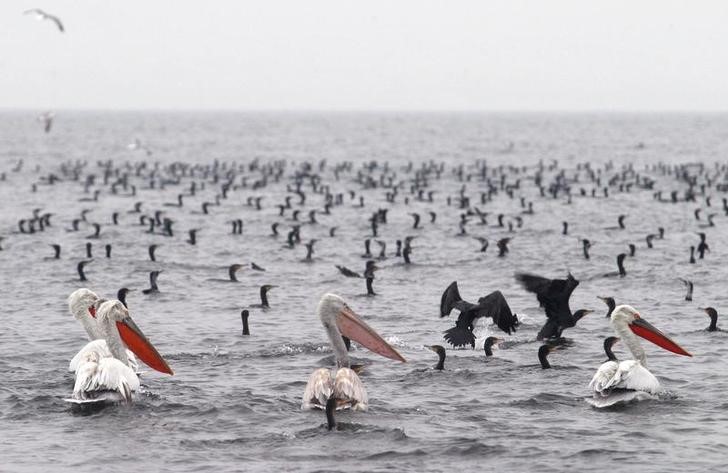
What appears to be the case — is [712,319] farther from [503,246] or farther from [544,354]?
[503,246]

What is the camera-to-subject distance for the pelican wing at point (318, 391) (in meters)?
14.1

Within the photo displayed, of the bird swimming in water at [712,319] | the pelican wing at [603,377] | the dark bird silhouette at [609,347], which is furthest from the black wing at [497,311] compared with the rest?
the bird swimming in water at [712,319]

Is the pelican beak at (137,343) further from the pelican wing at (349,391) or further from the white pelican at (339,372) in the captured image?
the pelican wing at (349,391)

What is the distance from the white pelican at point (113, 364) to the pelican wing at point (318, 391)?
2.09 metres

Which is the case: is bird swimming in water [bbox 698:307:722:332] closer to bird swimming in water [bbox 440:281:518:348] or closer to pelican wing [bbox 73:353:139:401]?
bird swimming in water [bbox 440:281:518:348]

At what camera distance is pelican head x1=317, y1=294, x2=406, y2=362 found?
51.2 ft

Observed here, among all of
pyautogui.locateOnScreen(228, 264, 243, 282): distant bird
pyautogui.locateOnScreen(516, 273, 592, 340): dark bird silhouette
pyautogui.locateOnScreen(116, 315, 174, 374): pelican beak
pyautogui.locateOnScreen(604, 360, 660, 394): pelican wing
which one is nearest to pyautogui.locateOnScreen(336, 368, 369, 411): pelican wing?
pyautogui.locateOnScreen(116, 315, 174, 374): pelican beak

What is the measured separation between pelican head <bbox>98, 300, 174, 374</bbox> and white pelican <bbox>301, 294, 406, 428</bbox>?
7.32 feet

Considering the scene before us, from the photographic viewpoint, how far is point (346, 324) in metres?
15.7

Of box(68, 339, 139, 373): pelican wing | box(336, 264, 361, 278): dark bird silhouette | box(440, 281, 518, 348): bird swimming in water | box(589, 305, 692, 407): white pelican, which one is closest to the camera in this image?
box(589, 305, 692, 407): white pelican

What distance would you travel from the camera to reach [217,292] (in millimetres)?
25719

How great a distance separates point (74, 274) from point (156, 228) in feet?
35.1

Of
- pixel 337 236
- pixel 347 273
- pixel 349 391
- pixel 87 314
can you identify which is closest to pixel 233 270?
pixel 347 273

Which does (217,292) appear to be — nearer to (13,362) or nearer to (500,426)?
(13,362)
